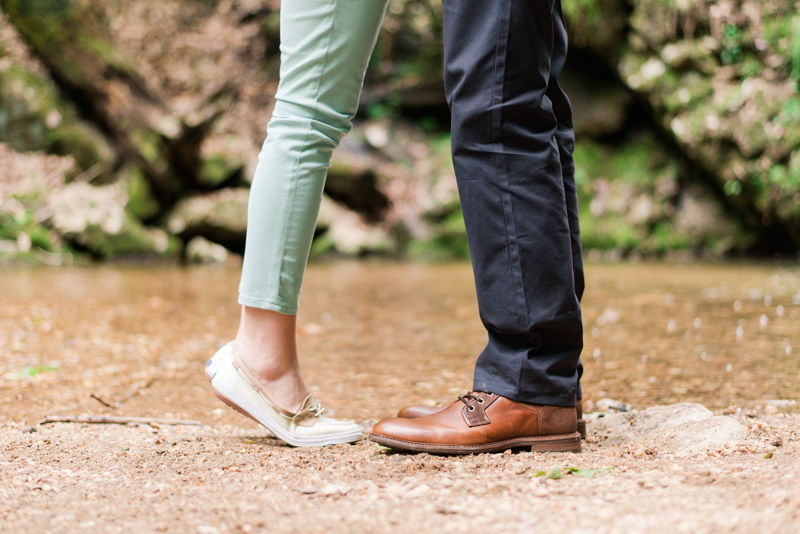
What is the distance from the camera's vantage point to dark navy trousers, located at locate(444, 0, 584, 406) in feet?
3.88

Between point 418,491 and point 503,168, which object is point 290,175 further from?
point 418,491

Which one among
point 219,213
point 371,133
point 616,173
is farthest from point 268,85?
point 616,173

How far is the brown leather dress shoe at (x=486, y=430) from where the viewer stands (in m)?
1.20

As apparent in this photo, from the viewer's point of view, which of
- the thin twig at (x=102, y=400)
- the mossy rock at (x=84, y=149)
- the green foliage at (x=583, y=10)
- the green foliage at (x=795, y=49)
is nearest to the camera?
the thin twig at (x=102, y=400)

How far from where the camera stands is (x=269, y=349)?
1339 mm

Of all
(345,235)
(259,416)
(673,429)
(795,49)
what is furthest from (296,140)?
(795,49)

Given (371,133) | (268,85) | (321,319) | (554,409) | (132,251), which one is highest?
(268,85)

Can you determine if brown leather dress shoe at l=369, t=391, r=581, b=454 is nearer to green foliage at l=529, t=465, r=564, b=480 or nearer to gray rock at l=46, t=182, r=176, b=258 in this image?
green foliage at l=529, t=465, r=564, b=480

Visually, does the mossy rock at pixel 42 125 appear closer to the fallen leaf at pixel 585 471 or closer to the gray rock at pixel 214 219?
the gray rock at pixel 214 219

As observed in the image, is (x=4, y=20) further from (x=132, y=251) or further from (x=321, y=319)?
(x=321, y=319)

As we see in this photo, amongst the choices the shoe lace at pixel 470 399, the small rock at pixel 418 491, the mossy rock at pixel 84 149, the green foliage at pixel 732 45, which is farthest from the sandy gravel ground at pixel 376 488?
the green foliage at pixel 732 45

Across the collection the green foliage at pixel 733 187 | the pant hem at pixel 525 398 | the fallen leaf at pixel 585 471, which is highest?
the green foliage at pixel 733 187

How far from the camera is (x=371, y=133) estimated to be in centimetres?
941

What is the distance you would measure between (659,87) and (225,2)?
7504mm
